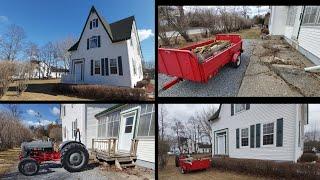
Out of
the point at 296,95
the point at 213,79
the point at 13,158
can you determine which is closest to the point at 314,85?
the point at 296,95

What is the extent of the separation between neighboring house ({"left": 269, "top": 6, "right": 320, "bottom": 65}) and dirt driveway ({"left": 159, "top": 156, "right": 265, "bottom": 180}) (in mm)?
1588

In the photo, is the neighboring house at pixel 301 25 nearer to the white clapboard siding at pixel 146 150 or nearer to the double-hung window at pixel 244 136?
the double-hung window at pixel 244 136

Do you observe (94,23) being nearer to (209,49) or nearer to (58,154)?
(209,49)

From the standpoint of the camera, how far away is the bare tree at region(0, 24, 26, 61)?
15.6 feet

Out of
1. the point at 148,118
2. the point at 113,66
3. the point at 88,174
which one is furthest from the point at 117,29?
the point at 88,174

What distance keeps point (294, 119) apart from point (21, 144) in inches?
126

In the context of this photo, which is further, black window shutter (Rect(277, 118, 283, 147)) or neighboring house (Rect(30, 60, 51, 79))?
neighboring house (Rect(30, 60, 51, 79))

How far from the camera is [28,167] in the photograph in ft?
16.0

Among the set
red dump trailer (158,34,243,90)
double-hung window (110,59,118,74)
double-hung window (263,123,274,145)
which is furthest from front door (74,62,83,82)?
double-hung window (263,123,274,145)

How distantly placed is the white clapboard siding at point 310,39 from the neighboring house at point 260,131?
2.13 ft

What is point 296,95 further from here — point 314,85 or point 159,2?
point 159,2

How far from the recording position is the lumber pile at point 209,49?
4637 mm

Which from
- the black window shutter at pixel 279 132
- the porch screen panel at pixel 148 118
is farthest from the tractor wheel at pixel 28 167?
the black window shutter at pixel 279 132

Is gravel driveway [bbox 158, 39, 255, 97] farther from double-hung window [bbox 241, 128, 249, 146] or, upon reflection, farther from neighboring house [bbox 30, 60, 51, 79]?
neighboring house [bbox 30, 60, 51, 79]
